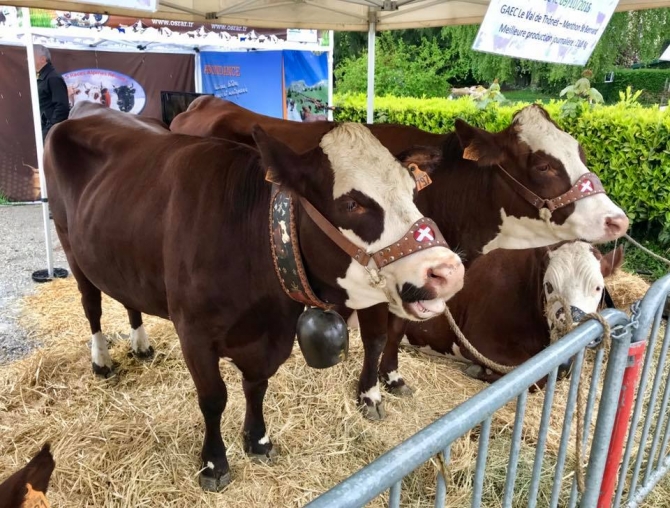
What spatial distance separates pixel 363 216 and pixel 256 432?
1.56 m

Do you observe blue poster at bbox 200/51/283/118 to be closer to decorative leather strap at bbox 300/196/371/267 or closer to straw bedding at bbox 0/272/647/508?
straw bedding at bbox 0/272/647/508

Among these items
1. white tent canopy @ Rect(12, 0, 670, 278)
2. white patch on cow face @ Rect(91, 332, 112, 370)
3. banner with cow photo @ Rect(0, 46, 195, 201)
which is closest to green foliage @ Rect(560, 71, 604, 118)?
white tent canopy @ Rect(12, 0, 670, 278)

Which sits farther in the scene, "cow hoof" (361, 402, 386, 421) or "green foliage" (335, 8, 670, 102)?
"green foliage" (335, 8, 670, 102)

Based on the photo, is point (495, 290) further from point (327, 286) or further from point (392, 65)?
point (392, 65)

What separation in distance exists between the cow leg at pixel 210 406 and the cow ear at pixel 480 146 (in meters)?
1.57

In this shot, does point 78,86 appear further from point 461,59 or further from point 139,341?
point 461,59

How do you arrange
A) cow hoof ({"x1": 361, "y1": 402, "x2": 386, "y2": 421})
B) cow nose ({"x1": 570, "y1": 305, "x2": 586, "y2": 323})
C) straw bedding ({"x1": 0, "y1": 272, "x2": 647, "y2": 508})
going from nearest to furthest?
straw bedding ({"x1": 0, "y1": 272, "x2": 647, "y2": 508})
cow nose ({"x1": 570, "y1": 305, "x2": 586, "y2": 323})
cow hoof ({"x1": 361, "y1": 402, "x2": 386, "y2": 421})

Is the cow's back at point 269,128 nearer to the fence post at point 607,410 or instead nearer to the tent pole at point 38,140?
the fence post at point 607,410

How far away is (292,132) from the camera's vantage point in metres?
3.38

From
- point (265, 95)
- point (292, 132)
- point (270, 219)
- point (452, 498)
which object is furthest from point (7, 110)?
point (452, 498)

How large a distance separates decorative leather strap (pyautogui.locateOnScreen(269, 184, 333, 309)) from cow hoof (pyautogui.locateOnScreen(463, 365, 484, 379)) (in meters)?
2.07

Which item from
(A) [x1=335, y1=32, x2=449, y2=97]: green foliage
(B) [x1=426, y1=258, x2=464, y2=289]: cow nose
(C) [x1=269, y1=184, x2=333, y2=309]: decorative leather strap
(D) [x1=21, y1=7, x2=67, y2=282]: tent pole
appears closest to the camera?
(B) [x1=426, y1=258, x2=464, y2=289]: cow nose

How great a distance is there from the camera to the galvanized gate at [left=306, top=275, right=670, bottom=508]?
3.22 ft

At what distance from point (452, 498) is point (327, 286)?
1.31 m
